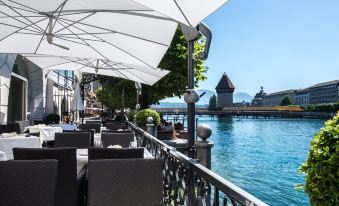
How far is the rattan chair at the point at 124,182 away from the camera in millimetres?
3104

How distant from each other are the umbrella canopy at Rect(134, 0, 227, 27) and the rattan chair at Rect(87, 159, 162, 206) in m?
1.35

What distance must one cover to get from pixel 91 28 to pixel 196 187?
14.3 feet

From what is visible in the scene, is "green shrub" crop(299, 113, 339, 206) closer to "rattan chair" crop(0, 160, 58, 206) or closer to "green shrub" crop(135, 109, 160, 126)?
"rattan chair" crop(0, 160, 58, 206)

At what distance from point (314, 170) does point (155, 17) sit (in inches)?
156

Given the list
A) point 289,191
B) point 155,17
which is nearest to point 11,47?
point 155,17

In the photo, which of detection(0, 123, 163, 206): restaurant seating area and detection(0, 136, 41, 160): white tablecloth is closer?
detection(0, 123, 163, 206): restaurant seating area

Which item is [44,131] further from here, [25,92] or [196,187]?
[25,92]

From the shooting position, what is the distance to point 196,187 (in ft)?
11.7

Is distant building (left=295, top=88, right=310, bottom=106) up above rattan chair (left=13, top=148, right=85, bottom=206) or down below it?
above

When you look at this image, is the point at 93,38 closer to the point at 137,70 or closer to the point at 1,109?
the point at 137,70

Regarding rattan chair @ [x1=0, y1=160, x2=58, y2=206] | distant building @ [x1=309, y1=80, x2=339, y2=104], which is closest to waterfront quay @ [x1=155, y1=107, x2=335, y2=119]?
distant building @ [x1=309, y1=80, x2=339, y2=104]

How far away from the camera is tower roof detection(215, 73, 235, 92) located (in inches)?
6604

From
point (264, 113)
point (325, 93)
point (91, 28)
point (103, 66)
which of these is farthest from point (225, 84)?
point (91, 28)

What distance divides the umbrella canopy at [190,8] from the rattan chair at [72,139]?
333cm
